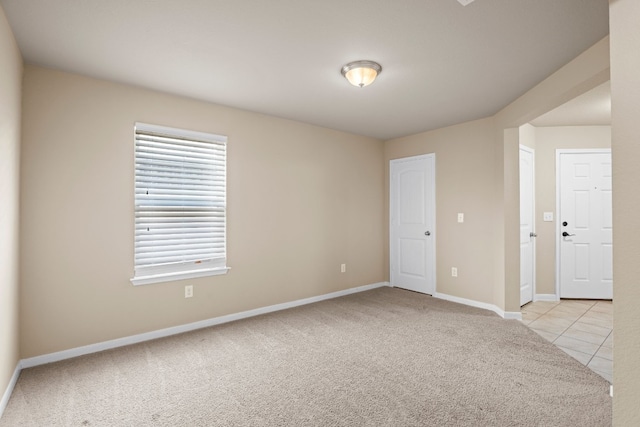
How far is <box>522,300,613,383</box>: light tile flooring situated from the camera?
2.83m

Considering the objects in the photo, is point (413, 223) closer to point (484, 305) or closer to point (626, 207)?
point (484, 305)

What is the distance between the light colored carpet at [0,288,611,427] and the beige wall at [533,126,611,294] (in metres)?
1.64

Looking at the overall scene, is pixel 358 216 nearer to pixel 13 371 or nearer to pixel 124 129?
pixel 124 129

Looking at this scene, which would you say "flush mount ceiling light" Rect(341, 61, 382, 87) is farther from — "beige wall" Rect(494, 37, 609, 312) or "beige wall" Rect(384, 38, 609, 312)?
"beige wall" Rect(494, 37, 609, 312)

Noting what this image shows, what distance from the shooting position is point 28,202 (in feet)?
8.66

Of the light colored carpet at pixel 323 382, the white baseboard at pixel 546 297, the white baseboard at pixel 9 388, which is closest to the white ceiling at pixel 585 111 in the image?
the white baseboard at pixel 546 297

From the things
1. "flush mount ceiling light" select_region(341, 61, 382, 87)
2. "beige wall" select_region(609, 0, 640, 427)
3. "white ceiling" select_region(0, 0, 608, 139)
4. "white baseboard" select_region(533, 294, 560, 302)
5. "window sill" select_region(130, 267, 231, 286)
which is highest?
"white ceiling" select_region(0, 0, 608, 139)

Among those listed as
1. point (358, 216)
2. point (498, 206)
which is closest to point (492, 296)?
point (498, 206)

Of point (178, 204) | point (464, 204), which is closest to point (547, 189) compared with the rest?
point (464, 204)

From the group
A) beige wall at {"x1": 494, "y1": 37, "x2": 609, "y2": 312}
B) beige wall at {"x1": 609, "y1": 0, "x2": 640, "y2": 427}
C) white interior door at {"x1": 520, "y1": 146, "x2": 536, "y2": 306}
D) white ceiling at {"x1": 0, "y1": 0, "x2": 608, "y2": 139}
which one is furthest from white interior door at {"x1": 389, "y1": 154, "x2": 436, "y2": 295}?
beige wall at {"x1": 609, "y1": 0, "x2": 640, "y2": 427}

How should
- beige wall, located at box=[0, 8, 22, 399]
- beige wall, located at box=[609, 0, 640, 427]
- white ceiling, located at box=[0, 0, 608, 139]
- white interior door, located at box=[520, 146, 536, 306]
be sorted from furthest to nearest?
white interior door, located at box=[520, 146, 536, 306]
beige wall, located at box=[0, 8, 22, 399]
white ceiling, located at box=[0, 0, 608, 139]
beige wall, located at box=[609, 0, 640, 427]

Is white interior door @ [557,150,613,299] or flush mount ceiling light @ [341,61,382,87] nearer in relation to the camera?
flush mount ceiling light @ [341,61,382,87]

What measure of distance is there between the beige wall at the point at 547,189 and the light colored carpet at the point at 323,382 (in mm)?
1645

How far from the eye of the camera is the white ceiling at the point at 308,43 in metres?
1.97
